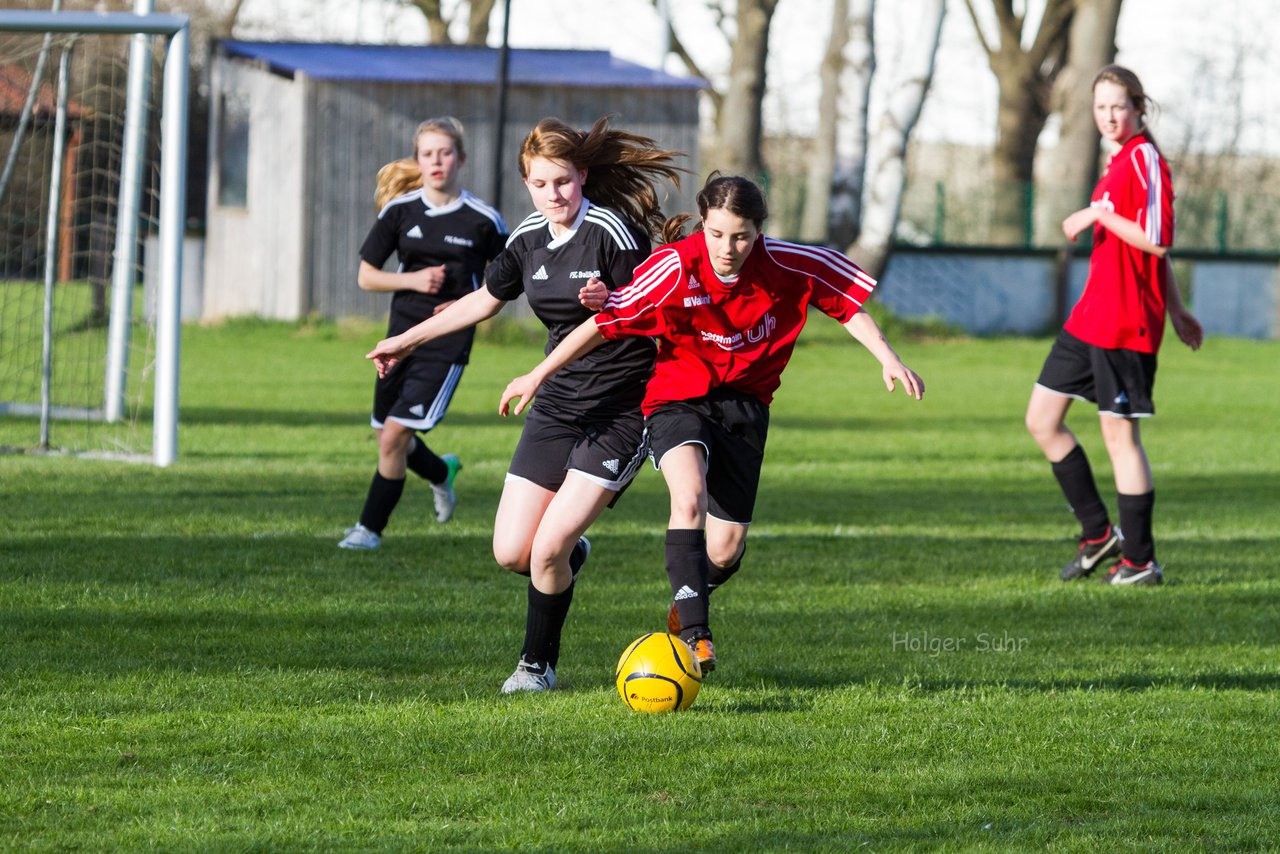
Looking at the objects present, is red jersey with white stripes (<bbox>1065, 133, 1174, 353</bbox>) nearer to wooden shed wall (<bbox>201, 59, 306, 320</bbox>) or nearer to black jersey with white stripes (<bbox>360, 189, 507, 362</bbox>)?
black jersey with white stripes (<bbox>360, 189, 507, 362</bbox>)

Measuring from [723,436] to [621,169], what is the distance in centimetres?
100

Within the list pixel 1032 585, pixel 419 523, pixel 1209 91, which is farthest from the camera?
pixel 1209 91

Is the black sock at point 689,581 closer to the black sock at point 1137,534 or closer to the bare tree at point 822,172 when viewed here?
the black sock at point 1137,534

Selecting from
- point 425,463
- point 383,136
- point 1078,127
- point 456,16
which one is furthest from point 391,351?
point 456,16

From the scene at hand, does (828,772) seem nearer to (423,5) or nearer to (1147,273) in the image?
(1147,273)

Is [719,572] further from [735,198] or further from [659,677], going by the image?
[735,198]

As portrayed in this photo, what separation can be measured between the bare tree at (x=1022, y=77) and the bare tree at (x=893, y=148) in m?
8.54

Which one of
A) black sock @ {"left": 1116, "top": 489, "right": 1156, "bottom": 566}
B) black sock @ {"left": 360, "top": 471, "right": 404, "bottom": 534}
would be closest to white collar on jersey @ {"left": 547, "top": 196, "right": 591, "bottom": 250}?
black sock @ {"left": 360, "top": 471, "right": 404, "bottom": 534}

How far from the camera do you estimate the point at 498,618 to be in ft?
21.7

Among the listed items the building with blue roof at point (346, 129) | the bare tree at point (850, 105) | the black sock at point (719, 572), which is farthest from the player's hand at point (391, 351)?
the bare tree at point (850, 105)

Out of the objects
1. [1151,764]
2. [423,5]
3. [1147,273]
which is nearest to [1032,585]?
[1147,273]

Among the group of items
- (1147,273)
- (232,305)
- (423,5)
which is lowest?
(232,305)

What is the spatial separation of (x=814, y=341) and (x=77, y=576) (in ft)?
62.7

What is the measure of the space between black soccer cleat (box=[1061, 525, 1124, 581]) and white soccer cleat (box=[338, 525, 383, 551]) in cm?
326
